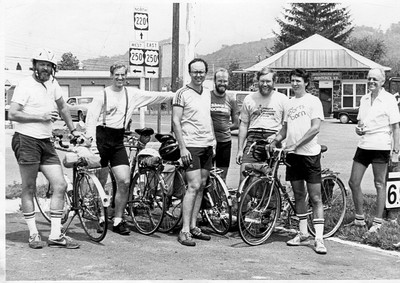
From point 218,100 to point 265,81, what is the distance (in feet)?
1.95

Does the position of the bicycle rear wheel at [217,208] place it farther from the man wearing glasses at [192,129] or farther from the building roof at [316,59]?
the building roof at [316,59]

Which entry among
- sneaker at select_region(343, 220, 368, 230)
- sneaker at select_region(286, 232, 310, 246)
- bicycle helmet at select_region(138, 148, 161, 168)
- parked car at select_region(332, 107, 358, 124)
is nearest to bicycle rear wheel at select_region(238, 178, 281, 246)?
sneaker at select_region(286, 232, 310, 246)

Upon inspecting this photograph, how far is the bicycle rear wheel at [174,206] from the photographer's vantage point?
610 centimetres

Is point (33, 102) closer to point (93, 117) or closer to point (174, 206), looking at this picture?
point (93, 117)

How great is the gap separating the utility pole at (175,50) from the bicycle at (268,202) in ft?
14.7

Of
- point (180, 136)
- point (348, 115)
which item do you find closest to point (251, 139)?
point (180, 136)

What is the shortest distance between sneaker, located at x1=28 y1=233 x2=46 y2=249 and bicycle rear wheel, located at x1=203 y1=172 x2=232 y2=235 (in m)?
1.69

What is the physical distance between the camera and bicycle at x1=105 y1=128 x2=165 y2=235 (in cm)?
609

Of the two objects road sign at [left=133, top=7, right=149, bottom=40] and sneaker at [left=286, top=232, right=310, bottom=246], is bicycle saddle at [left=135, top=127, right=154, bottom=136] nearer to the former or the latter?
sneaker at [left=286, top=232, right=310, bottom=246]

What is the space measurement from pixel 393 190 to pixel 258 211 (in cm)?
161

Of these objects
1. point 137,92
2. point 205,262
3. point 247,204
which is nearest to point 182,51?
point 137,92

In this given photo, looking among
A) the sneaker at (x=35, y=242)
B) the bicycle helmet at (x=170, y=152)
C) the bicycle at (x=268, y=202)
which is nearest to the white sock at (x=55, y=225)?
the sneaker at (x=35, y=242)

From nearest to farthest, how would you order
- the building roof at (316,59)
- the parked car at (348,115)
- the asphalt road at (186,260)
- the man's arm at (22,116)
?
the asphalt road at (186,260), the man's arm at (22,116), the parked car at (348,115), the building roof at (316,59)

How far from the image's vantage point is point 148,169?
6.16m
